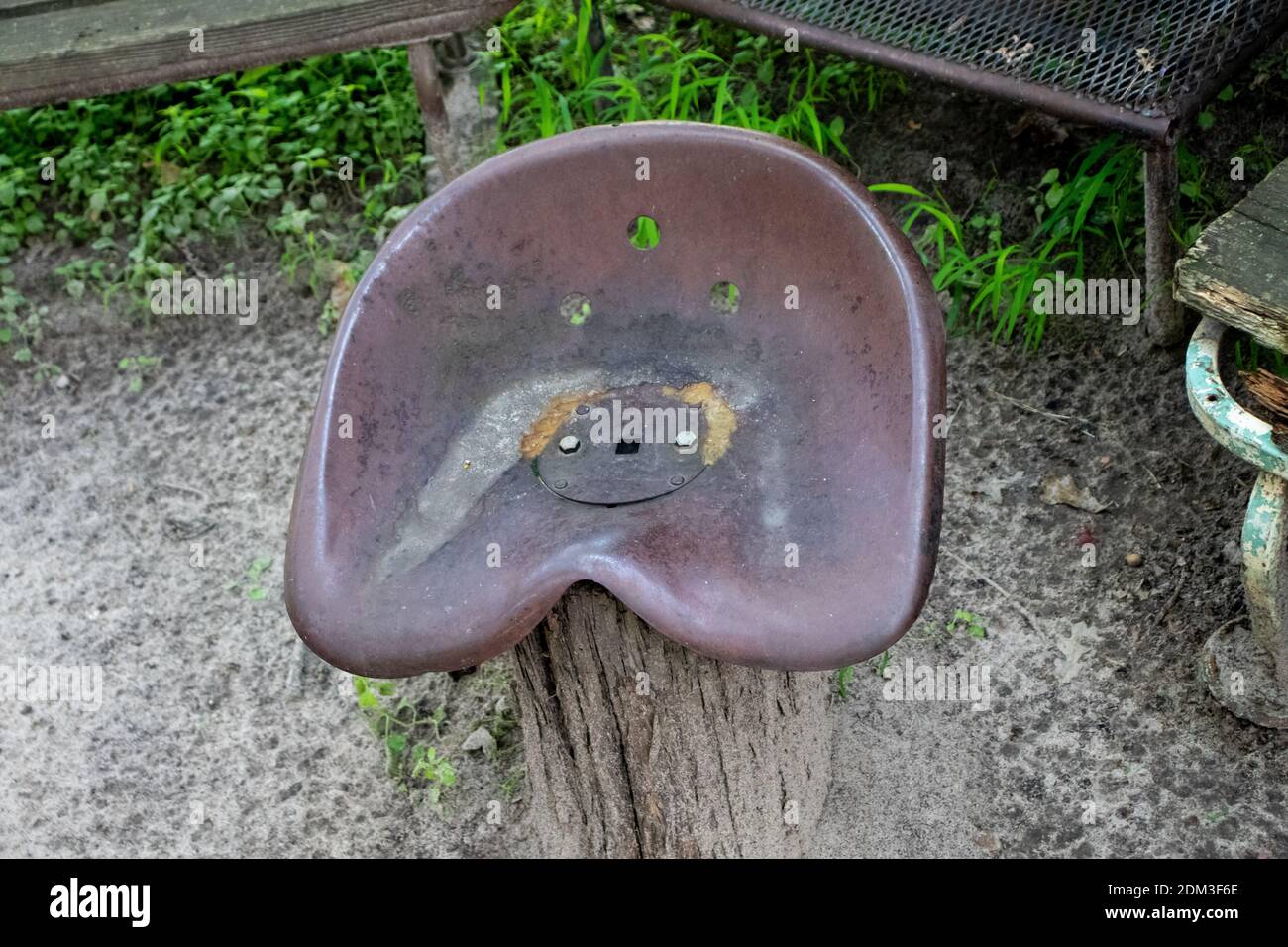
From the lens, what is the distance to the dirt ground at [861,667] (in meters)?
2.69

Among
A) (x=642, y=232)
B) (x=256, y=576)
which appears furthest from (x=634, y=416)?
(x=256, y=576)

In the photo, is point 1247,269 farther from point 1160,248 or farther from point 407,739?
point 407,739

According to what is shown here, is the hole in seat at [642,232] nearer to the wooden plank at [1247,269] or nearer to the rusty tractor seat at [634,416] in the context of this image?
the rusty tractor seat at [634,416]

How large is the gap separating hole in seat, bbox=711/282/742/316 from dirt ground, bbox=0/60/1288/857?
763 mm

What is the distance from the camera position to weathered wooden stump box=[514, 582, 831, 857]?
7.42ft

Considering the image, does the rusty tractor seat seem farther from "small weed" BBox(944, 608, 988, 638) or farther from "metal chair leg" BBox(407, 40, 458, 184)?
"metal chair leg" BBox(407, 40, 458, 184)

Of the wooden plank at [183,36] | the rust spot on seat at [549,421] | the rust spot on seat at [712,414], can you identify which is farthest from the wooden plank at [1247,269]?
the wooden plank at [183,36]

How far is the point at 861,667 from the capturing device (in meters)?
2.92

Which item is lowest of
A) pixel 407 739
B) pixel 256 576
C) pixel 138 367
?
pixel 407 739

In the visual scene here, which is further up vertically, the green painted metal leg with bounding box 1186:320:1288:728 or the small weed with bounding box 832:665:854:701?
the green painted metal leg with bounding box 1186:320:1288:728

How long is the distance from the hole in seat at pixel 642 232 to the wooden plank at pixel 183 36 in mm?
577

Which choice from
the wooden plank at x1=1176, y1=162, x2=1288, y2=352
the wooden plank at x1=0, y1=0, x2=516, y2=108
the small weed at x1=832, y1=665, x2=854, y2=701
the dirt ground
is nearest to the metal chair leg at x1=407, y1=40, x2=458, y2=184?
the wooden plank at x1=0, y1=0, x2=516, y2=108

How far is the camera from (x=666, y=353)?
260 cm

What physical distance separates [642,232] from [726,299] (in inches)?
12.4
